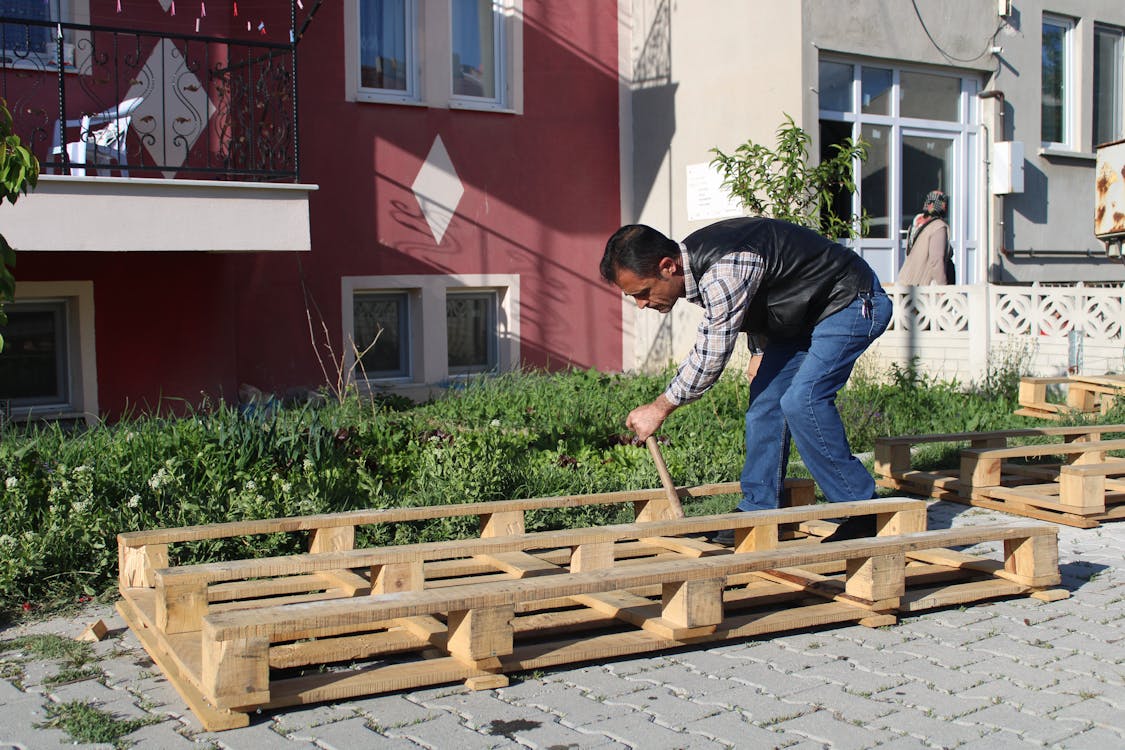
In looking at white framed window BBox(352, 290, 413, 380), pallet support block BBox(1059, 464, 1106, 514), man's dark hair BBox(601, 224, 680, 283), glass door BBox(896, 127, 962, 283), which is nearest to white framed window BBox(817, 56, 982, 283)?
glass door BBox(896, 127, 962, 283)

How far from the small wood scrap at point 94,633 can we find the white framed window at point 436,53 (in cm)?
694

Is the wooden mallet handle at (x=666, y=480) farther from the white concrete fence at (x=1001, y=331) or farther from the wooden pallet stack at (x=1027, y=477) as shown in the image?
the white concrete fence at (x=1001, y=331)

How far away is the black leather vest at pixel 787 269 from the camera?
4.96 metres

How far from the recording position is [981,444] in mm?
8258

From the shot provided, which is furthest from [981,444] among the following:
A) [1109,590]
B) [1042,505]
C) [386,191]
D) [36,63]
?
[36,63]

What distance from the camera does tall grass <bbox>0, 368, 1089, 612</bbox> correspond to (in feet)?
17.4

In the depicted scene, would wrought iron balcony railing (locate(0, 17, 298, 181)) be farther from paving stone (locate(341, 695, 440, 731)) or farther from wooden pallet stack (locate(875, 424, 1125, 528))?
paving stone (locate(341, 695, 440, 731))

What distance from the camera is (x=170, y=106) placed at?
945cm

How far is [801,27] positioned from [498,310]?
3.93 meters

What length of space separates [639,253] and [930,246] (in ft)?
24.7

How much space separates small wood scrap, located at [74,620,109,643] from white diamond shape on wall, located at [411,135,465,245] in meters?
6.97

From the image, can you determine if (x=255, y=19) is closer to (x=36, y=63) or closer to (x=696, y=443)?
(x=36, y=63)

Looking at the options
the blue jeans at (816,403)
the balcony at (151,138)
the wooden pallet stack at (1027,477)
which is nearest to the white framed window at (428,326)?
the balcony at (151,138)

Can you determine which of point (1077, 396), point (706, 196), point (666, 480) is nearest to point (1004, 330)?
point (1077, 396)
